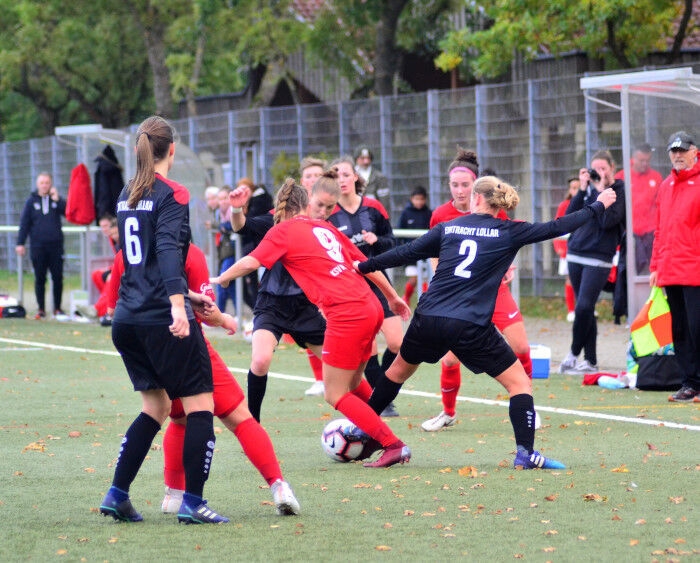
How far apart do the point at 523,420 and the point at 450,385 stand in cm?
188

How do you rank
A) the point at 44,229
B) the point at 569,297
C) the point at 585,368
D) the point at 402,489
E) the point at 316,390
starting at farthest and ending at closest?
the point at 44,229 → the point at 569,297 → the point at 585,368 → the point at 316,390 → the point at 402,489

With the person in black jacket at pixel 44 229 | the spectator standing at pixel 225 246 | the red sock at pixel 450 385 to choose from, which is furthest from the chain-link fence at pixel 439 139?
the red sock at pixel 450 385

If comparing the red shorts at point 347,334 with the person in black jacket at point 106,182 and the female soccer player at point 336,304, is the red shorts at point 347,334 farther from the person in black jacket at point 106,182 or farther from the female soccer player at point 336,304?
the person in black jacket at point 106,182

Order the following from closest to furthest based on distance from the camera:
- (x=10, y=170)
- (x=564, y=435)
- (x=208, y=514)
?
(x=208, y=514) < (x=564, y=435) < (x=10, y=170)

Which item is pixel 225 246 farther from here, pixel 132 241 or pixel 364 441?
pixel 132 241

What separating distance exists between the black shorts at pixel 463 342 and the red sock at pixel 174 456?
1.91 metres

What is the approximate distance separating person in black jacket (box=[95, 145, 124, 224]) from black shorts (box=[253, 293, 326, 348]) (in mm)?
11794

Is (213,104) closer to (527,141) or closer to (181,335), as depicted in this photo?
(527,141)

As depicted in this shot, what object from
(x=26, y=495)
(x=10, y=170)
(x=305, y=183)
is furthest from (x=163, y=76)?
(x=26, y=495)

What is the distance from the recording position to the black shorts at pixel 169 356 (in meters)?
6.52

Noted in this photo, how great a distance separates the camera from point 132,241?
6562mm

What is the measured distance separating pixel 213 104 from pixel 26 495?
3545 cm

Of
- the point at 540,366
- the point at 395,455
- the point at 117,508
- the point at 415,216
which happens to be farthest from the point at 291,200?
the point at 415,216

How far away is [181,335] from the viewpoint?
250 inches
